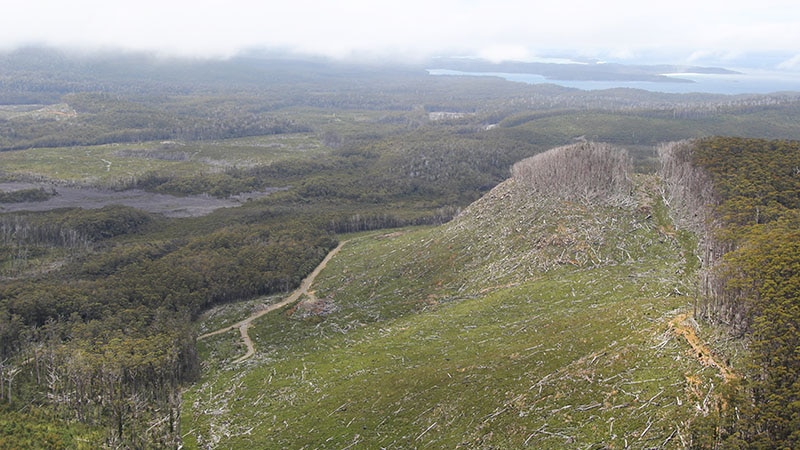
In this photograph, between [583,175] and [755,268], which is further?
[583,175]

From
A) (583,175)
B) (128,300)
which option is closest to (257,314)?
(128,300)

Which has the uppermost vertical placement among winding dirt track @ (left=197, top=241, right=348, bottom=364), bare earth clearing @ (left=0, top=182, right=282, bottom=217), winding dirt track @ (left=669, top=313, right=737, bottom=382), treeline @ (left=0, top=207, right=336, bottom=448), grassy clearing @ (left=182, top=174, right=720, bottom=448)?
winding dirt track @ (left=669, top=313, right=737, bottom=382)

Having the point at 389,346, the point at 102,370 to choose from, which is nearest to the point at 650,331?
the point at 389,346

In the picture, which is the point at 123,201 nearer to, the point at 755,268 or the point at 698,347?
the point at 698,347

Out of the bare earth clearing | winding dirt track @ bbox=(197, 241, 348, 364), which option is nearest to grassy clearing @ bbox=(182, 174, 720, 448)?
winding dirt track @ bbox=(197, 241, 348, 364)

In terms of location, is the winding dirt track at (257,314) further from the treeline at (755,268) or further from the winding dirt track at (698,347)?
the treeline at (755,268)

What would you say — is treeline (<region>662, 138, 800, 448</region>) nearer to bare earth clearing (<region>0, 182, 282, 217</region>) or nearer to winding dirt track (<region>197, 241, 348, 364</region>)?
winding dirt track (<region>197, 241, 348, 364</region>)
